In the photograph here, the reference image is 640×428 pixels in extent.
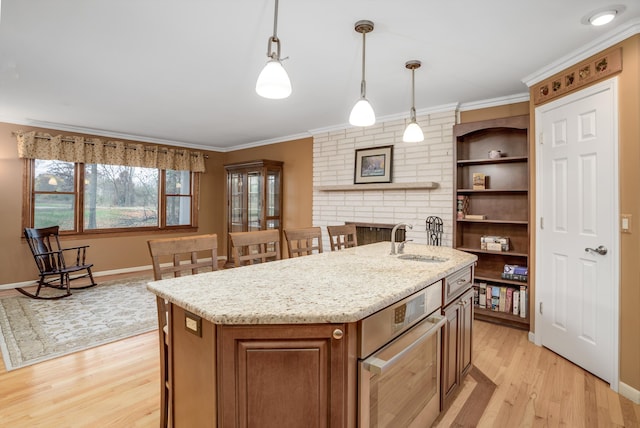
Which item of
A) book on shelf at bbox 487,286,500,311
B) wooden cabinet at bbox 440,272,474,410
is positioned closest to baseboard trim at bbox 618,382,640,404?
wooden cabinet at bbox 440,272,474,410

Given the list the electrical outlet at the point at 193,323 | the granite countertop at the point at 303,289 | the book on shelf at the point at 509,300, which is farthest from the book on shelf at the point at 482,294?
the electrical outlet at the point at 193,323

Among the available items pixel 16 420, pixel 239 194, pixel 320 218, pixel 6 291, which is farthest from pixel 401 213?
pixel 6 291

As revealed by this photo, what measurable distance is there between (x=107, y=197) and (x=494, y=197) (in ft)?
19.4

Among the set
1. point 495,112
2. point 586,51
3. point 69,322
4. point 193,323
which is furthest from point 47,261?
point 586,51

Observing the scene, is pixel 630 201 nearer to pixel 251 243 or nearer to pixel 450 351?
pixel 450 351

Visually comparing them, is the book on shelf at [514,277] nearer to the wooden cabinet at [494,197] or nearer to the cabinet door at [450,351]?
the wooden cabinet at [494,197]

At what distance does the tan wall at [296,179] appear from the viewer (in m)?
5.50

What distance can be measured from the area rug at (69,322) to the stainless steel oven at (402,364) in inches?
108

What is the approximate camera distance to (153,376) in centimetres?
241

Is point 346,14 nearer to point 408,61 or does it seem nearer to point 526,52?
point 408,61

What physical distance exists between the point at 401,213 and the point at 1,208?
222 inches

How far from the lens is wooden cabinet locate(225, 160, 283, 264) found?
568cm

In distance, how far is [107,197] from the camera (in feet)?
18.3

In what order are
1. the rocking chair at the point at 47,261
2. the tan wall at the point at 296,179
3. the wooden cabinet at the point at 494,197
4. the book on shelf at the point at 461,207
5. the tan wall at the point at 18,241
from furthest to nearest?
the tan wall at the point at 296,179, the tan wall at the point at 18,241, the rocking chair at the point at 47,261, the book on shelf at the point at 461,207, the wooden cabinet at the point at 494,197
